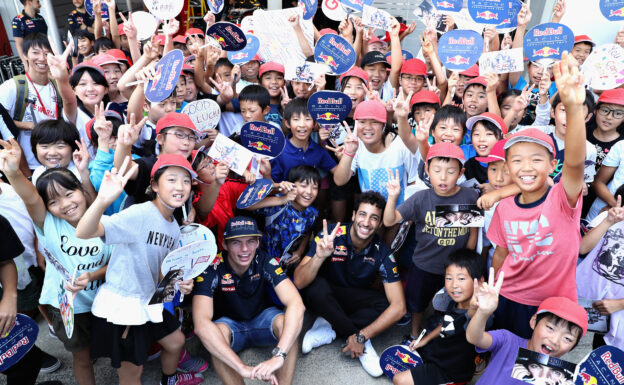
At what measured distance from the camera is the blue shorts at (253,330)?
10.2ft

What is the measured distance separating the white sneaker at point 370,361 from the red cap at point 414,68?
105 inches

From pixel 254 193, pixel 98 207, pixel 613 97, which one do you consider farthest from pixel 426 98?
pixel 98 207

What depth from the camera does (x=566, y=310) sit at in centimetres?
230

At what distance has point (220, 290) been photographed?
3.12 meters

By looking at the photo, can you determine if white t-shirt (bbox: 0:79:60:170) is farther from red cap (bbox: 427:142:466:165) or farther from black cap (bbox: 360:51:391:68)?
red cap (bbox: 427:142:466:165)

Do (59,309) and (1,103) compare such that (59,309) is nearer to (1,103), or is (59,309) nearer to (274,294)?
(274,294)

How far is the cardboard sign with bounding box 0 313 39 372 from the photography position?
2256 mm

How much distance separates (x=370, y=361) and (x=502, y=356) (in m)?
1.02

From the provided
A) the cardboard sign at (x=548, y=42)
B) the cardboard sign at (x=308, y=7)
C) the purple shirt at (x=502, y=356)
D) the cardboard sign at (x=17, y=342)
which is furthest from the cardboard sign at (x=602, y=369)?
the cardboard sign at (x=308, y=7)

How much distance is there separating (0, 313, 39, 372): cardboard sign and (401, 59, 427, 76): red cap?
3771mm

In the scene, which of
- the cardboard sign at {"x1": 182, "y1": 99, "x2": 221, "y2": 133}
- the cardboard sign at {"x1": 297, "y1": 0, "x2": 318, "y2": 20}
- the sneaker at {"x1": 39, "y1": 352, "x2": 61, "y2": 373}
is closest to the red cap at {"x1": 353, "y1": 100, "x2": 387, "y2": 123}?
the cardboard sign at {"x1": 182, "y1": 99, "x2": 221, "y2": 133}

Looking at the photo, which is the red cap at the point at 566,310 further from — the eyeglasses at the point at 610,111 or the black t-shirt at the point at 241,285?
the eyeglasses at the point at 610,111

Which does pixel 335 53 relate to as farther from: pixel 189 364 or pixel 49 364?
pixel 49 364

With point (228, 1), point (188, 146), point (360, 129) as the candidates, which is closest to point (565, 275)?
point (360, 129)
